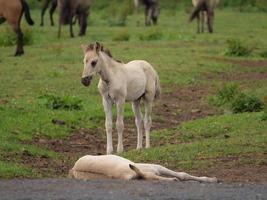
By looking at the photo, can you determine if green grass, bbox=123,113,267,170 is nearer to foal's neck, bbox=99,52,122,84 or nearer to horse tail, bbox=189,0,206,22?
foal's neck, bbox=99,52,122,84

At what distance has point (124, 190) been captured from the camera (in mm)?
9969

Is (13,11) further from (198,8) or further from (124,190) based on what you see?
(124,190)

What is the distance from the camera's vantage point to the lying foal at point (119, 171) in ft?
35.8

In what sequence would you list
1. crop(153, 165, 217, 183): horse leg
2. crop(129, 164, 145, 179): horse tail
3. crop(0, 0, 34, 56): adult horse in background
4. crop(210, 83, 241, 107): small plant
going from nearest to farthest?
crop(129, 164, 145, 179): horse tail < crop(153, 165, 217, 183): horse leg < crop(210, 83, 241, 107): small plant < crop(0, 0, 34, 56): adult horse in background

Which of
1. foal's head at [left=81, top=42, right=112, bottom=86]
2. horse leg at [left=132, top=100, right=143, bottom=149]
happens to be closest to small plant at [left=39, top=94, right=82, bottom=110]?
horse leg at [left=132, top=100, right=143, bottom=149]

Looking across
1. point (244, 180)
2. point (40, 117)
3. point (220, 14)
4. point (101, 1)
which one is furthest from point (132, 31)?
point (244, 180)

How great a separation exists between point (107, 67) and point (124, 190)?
516cm

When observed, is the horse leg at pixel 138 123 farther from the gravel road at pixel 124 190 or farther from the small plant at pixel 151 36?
the small plant at pixel 151 36

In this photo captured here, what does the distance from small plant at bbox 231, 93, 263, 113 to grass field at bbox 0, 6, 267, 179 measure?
0.26 m

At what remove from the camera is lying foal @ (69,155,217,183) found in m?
10.9

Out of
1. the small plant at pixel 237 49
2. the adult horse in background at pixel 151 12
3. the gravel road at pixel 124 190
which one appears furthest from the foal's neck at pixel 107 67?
the adult horse in background at pixel 151 12

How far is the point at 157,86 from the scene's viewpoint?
52.5 feet

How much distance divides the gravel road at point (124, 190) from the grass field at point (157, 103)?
199 cm

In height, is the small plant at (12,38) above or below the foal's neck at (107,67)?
below
